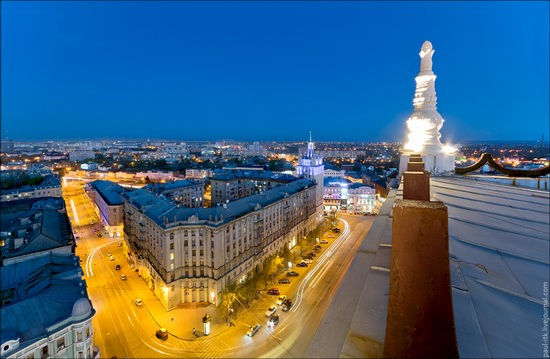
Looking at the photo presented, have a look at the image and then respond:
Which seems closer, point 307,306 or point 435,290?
point 435,290

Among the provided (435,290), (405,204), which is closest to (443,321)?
(435,290)

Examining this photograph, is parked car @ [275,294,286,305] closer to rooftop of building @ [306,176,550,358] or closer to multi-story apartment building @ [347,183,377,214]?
rooftop of building @ [306,176,550,358]

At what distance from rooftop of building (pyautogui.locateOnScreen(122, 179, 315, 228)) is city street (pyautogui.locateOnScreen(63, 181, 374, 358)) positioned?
581 centimetres

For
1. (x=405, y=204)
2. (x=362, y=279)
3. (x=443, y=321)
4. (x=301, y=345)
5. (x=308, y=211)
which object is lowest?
(x=301, y=345)

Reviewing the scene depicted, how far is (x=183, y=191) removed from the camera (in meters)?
39.9

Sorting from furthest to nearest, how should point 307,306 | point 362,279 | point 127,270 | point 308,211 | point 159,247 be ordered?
point 308,211 → point 127,270 → point 159,247 → point 307,306 → point 362,279

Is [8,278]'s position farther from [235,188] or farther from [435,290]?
[235,188]

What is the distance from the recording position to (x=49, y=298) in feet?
42.3

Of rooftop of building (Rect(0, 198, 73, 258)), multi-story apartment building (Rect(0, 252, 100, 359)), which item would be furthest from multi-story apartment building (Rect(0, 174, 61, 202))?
multi-story apartment building (Rect(0, 252, 100, 359))

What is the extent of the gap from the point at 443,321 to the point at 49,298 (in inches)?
654

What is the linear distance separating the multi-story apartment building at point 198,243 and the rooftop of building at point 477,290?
17821 mm

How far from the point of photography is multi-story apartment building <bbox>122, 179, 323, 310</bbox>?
20.2 metres

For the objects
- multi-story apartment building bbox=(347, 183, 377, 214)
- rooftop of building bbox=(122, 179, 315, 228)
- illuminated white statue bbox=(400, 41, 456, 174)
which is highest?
illuminated white statue bbox=(400, 41, 456, 174)

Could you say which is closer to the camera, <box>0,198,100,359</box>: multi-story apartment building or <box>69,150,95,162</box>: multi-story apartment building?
<box>0,198,100,359</box>: multi-story apartment building
